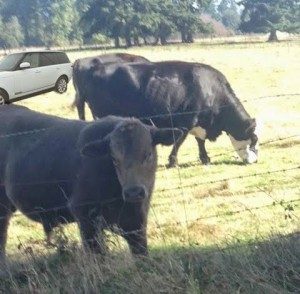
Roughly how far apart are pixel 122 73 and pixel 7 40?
70.1 metres

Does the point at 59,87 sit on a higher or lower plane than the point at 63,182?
lower

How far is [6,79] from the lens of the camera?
21531 millimetres

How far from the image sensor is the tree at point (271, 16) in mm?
63594

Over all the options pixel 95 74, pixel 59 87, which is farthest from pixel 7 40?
pixel 95 74

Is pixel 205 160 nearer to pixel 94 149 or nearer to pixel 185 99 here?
pixel 185 99

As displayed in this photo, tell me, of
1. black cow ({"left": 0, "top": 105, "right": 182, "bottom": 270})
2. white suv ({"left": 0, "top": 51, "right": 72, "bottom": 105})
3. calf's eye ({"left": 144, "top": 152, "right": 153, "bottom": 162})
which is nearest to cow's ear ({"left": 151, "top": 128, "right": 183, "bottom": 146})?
black cow ({"left": 0, "top": 105, "right": 182, "bottom": 270})

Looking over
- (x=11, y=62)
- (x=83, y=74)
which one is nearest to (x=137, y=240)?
(x=83, y=74)

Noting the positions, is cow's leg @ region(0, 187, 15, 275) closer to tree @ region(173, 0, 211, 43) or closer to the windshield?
the windshield

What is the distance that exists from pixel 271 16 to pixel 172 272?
6292 centimetres

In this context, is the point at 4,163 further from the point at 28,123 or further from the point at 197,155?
the point at 197,155

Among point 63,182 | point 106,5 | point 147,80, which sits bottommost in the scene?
point 106,5

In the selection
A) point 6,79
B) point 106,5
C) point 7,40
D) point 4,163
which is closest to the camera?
point 4,163

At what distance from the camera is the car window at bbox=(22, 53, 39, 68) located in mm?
23203

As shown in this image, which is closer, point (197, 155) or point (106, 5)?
point (197, 155)
